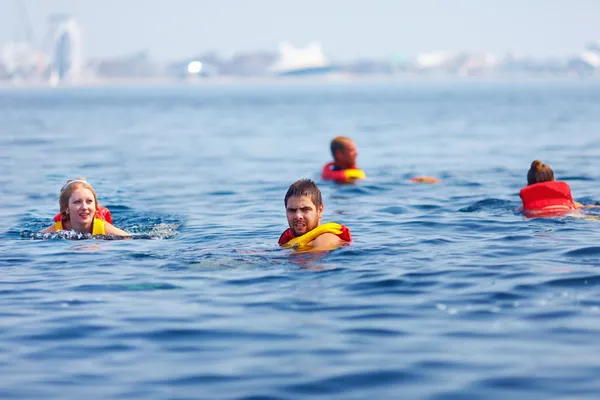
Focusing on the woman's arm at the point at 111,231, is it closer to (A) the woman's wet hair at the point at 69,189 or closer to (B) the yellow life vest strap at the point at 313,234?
(A) the woman's wet hair at the point at 69,189

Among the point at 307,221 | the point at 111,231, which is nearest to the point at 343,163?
the point at 111,231

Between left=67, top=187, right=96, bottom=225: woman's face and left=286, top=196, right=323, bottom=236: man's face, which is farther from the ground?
left=67, top=187, right=96, bottom=225: woman's face

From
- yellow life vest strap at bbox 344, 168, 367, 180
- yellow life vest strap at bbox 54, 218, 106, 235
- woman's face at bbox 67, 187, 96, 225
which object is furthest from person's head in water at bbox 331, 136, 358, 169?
woman's face at bbox 67, 187, 96, 225

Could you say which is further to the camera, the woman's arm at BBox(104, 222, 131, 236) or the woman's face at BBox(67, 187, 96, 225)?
the woman's arm at BBox(104, 222, 131, 236)

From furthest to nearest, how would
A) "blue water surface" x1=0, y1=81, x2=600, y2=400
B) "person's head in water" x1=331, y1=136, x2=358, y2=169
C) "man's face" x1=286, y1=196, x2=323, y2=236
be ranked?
"person's head in water" x1=331, y1=136, x2=358, y2=169 < "man's face" x1=286, y1=196, x2=323, y2=236 < "blue water surface" x1=0, y1=81, x2=600, y2=400

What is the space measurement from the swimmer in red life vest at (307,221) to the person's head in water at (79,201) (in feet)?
9.64

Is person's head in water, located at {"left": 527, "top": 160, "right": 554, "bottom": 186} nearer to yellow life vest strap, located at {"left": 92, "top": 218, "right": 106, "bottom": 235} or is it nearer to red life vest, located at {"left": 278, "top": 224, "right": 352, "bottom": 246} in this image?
red life vest, located at {"left": 278, "top": 224, "right": 352, "bottom": 246}

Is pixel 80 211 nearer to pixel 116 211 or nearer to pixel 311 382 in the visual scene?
pixel 116 211

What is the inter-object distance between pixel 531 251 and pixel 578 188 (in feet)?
28.8

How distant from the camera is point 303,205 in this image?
1080 cm

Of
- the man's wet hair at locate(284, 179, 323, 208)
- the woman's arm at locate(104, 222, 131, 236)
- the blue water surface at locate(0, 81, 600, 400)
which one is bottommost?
the blue water surface at locate(0, 81, 600, 400)

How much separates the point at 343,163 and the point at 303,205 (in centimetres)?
925

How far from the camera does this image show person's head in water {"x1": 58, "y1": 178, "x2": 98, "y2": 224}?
12.5 metres

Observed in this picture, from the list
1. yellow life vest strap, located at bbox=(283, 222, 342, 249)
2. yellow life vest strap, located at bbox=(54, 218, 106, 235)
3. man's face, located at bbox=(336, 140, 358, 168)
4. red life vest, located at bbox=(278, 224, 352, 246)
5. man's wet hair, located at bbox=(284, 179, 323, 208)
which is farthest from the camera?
man's face, located at bbox=(336, 140, 358, 168)
